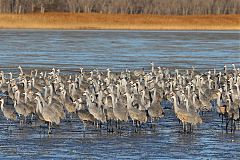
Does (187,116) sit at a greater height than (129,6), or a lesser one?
lesser

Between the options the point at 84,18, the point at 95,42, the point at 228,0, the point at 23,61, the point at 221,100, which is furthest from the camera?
the point at 228,0

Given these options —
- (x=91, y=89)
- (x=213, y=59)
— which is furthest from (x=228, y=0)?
(x=91, y=89)

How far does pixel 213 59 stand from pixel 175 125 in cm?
1898

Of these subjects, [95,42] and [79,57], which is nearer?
[79,57]

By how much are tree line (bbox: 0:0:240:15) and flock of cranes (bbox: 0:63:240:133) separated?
67624mm

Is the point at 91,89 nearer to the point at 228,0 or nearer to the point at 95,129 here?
the point at 95,129

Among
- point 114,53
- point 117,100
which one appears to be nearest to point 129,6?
point 114,53

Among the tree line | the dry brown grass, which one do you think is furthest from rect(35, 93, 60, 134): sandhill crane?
the tree line

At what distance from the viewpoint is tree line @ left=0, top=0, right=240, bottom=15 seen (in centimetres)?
9394

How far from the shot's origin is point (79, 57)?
3862 centimetres

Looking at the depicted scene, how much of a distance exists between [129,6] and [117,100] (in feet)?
254

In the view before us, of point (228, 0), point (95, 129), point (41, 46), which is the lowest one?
point (95, 129)

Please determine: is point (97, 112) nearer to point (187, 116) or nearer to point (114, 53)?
point (187, 116)

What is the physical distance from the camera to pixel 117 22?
8019cm
